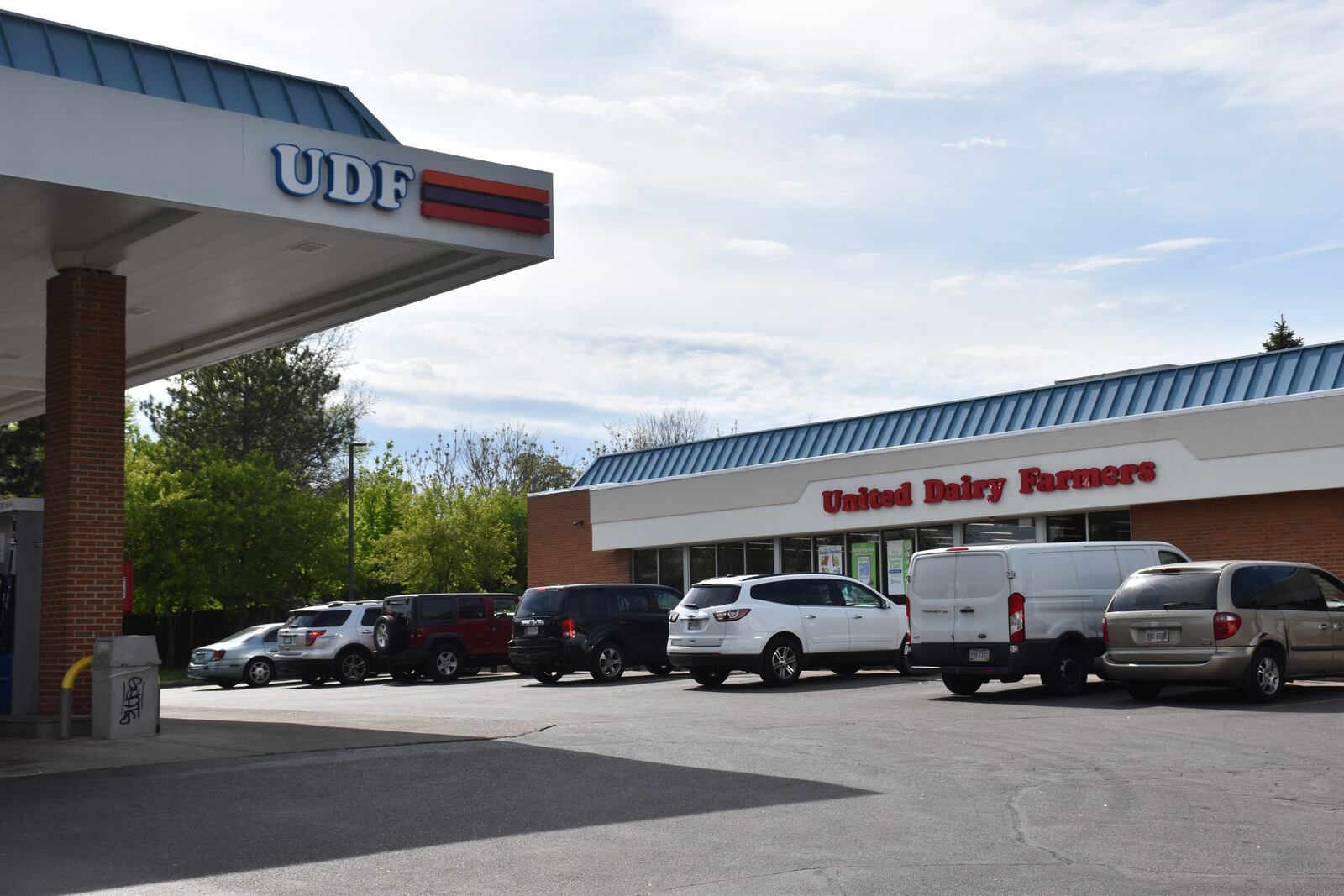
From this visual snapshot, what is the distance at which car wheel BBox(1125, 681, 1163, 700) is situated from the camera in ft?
56.0

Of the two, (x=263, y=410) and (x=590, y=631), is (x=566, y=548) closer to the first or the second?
(x=590, y=631)

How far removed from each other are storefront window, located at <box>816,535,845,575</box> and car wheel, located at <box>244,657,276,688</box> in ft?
41.6

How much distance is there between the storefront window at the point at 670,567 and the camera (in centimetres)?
3512

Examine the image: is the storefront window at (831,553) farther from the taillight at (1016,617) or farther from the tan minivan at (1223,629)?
the tan minivan at (1223,629)

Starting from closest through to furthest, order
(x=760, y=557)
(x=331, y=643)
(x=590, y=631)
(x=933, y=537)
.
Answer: (x=590, y=631)
(x=933, y=537)
(x=331, y=643)
(x=760, y=557)

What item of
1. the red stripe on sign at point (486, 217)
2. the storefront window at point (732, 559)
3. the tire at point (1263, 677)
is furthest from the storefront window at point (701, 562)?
the red stripe on sign at point (486, 217)

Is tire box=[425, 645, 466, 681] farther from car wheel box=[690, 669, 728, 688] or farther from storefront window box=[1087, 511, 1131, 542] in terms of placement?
storefront window box=[1087, 511, 1131, 542]

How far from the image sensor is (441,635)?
93.5 feet

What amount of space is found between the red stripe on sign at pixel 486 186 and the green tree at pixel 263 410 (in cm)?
4495

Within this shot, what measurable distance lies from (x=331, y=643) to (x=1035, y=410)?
591 inches

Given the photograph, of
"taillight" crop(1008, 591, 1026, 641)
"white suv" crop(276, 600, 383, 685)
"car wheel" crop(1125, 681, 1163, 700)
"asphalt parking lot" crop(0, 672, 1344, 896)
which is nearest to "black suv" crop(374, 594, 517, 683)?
"white suv" crop(276, 600, 383, 685)

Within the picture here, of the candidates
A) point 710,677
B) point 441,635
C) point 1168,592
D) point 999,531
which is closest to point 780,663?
point 710,677

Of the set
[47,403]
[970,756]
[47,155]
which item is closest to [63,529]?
[47,403]

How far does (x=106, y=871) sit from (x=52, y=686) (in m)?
8.03
